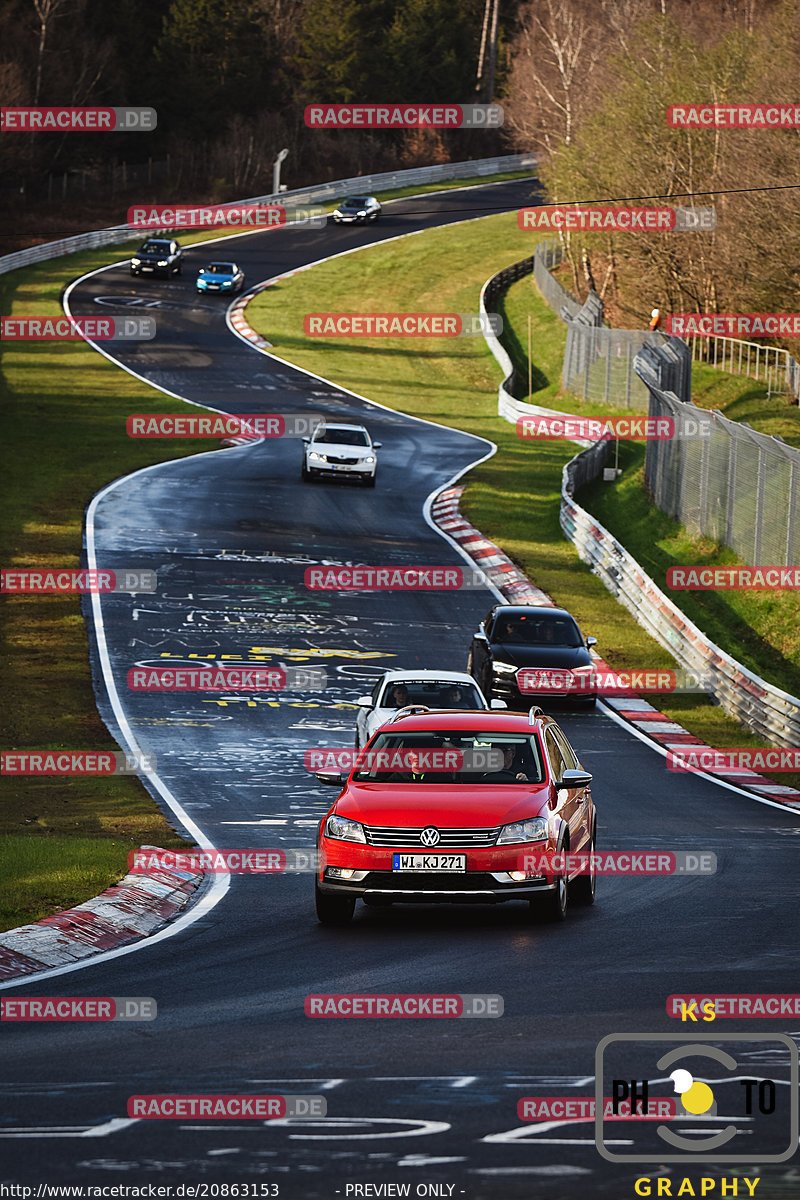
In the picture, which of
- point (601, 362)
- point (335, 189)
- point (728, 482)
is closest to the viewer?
point (728, 482)

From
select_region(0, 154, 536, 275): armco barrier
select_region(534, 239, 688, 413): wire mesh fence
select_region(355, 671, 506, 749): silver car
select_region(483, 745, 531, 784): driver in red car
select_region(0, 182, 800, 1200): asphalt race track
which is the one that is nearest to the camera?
select_region(0, 182, 800, 1200): asphalt race track

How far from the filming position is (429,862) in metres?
12.0

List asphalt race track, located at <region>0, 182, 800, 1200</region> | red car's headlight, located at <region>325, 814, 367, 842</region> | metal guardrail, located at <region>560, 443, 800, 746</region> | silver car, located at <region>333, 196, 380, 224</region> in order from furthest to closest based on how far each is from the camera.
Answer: silver car, located at <region>333, 196, 380, 224</region>, metal guardrail, located at <region>560, 443, 800, 746</region>, red car's headlight, located at <region>325, 814, 367, 842</region>, asphalt race track, located at <region>0, 182, 800, 1200</region>

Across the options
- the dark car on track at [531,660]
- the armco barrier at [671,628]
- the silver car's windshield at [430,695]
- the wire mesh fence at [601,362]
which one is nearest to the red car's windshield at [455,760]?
the silver car's windshield at [430,695]

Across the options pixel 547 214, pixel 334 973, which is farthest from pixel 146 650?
pixel 547 214

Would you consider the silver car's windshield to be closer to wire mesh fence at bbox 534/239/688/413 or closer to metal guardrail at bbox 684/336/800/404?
wire mesh fence at bbox 534/239/688/413

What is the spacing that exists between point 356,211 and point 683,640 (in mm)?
65587

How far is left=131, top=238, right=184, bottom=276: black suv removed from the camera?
75188mm

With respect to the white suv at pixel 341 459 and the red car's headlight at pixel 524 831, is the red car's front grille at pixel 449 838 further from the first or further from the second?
the white suv at pixel 341 459

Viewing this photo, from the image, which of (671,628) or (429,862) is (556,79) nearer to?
(671,628)

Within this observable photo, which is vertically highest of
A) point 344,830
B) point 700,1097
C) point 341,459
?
point 341,459

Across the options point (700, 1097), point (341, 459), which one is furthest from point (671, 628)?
point (700, 1097)

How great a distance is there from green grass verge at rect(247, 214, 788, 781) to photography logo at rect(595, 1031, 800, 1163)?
16100mm

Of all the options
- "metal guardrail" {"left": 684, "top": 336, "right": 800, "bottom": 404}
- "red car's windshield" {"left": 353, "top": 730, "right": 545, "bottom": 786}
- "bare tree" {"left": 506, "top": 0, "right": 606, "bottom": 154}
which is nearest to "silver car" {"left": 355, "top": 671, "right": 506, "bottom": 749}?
"red car's windshield" {"left": 353, "top": 730, "right": 545, "bottom": 786}
